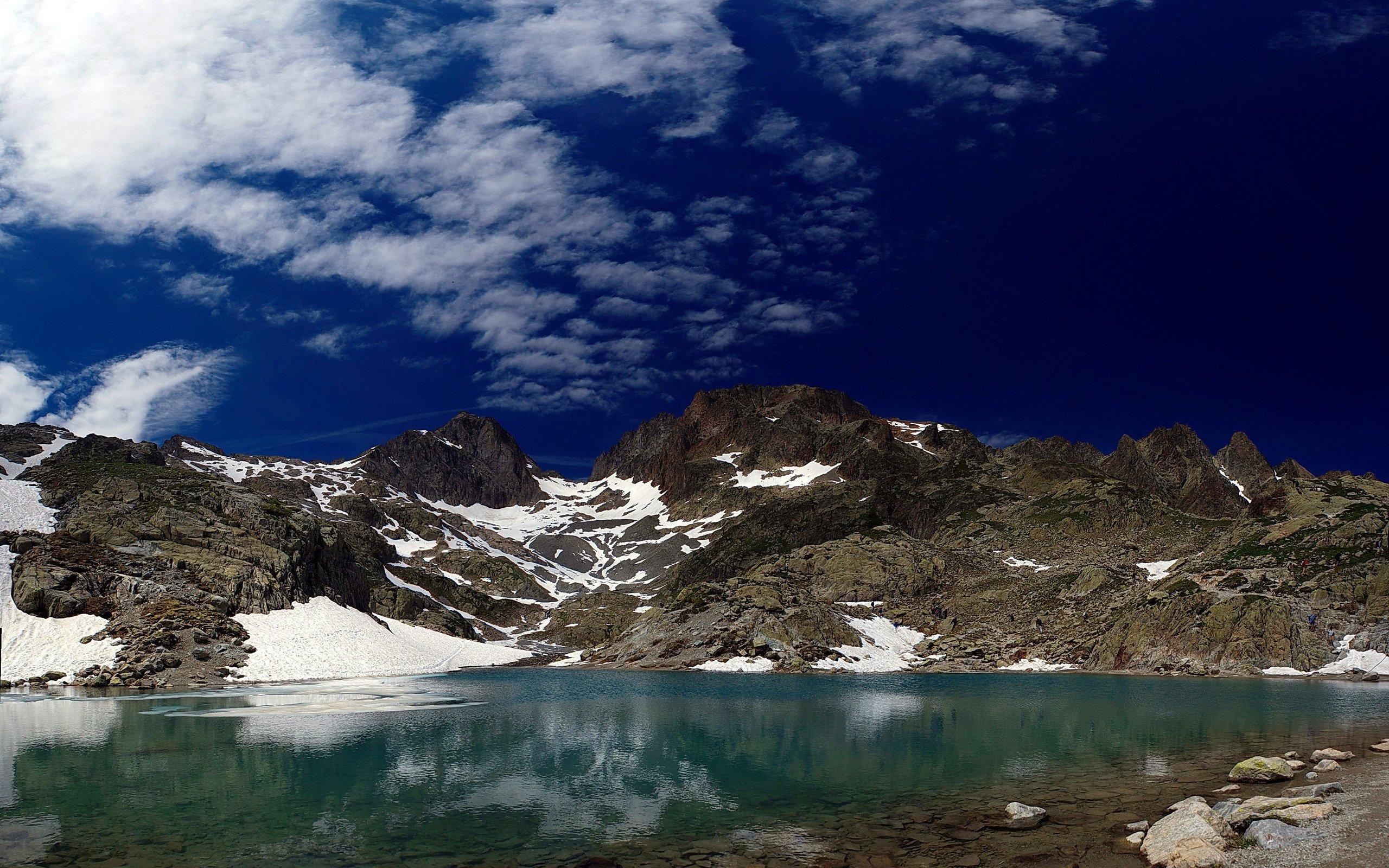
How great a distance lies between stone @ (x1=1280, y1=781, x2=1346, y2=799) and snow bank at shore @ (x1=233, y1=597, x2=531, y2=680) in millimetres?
85968

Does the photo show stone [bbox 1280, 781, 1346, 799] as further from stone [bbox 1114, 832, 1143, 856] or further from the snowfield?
the snowfield

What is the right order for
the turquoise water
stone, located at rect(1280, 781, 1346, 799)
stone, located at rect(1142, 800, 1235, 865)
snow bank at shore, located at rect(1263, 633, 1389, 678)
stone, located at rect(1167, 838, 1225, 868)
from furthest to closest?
snow bank at shore, located at rect(1263, 633, 1389, 678)
stone, located at rect(1280, 781, 1346, 799)
the turquoise water
stone, located at rect(1142, 800, 1235, 865)
stone, located at rect(1167, 838, 1225, 868)

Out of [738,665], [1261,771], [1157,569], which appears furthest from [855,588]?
[1261,771]

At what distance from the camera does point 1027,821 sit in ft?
70.2

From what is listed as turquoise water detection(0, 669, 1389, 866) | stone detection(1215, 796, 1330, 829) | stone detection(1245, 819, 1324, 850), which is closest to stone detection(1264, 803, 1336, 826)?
stone detection(1215, 796, 1330, 829)

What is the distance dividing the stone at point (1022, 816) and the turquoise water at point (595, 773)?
1.85 ft

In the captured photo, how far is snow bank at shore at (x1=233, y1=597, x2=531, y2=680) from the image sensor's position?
83188 mm

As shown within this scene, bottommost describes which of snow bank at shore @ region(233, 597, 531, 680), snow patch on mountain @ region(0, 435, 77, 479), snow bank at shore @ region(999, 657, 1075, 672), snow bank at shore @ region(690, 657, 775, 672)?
snow bank at shore @ region(999, 657, 1075, 672)

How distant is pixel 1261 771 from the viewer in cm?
2541

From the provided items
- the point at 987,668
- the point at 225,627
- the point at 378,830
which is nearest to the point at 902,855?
the point at 378,830

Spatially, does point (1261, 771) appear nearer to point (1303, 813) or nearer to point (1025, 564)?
point (1303, 813)

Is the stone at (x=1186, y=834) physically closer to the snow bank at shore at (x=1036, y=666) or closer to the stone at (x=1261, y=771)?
the stone at (x=1261, y=771)

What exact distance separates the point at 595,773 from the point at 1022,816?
54.0 feet

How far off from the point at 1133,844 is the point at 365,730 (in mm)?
37883
